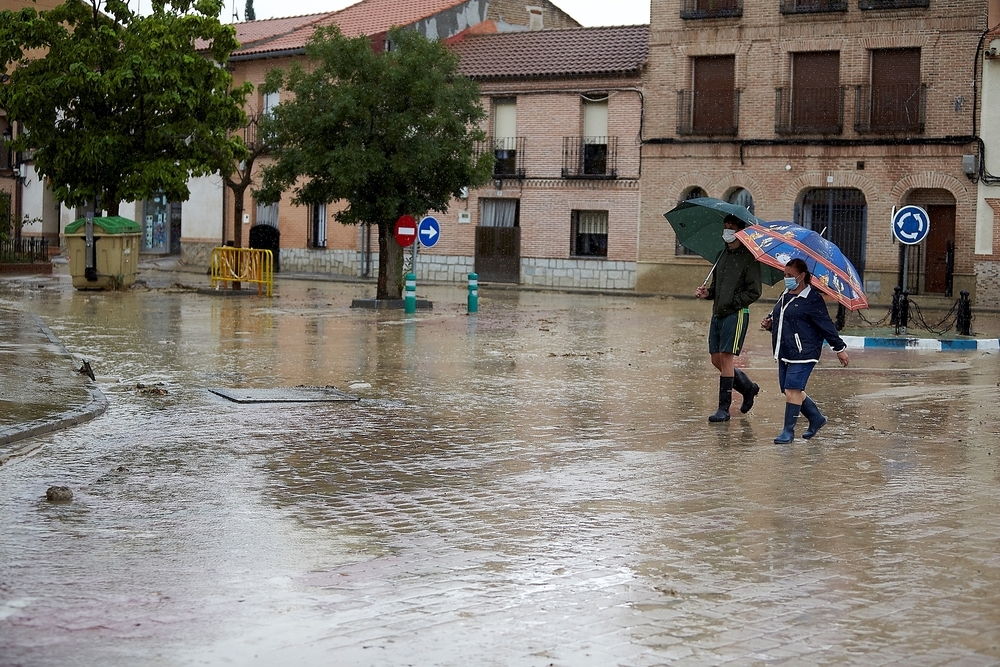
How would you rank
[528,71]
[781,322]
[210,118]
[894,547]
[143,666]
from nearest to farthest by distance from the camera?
[143,666]
[894,547]
[781,322]
[210,118]
[528,71]

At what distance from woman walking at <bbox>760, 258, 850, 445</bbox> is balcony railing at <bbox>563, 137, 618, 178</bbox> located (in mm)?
29920

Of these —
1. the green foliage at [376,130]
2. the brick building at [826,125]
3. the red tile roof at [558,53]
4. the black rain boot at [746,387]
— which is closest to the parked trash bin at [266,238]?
the red tile roof at [558,53]

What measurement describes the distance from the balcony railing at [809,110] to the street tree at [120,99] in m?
13.8

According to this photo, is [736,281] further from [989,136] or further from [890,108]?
[890,108]

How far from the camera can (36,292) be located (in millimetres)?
30484

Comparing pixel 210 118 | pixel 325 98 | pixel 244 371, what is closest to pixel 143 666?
pixel 244 371

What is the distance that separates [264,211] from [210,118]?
43.8 ft

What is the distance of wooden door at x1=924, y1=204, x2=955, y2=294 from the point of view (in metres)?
35.4

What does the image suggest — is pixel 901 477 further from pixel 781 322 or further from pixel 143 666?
pixel 143 666

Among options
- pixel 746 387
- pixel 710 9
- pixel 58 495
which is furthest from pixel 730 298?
pixel 710 9

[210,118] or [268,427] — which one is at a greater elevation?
[210,118]

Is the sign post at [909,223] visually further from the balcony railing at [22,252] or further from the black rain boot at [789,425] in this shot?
the balcony railing at [22,252]

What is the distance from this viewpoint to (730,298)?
11602 millimetres

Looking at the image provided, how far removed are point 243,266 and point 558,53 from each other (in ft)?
45.2
